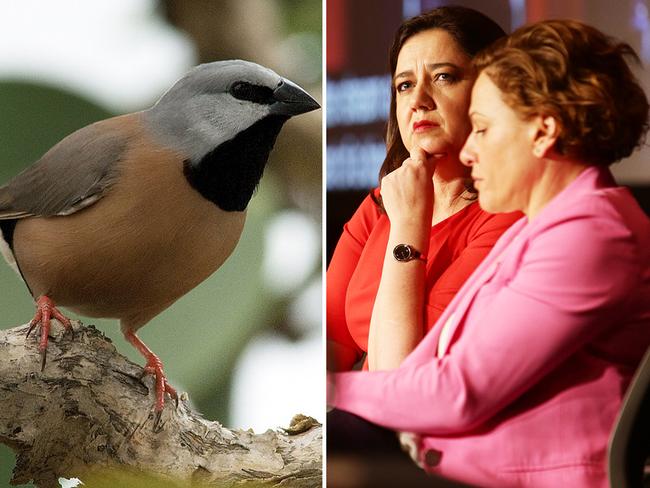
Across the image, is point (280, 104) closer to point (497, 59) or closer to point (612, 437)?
point (497, 59)

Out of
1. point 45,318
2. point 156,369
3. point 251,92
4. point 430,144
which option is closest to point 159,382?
point 156,369

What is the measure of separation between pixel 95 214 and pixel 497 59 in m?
0.82

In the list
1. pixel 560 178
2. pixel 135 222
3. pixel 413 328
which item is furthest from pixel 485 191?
pixel 135 222

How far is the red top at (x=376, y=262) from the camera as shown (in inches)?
62.6

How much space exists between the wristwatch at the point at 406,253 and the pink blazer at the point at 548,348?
132 mm

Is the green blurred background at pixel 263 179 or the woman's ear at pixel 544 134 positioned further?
the green blurred background at pixel 263 179

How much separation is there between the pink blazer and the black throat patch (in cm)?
53

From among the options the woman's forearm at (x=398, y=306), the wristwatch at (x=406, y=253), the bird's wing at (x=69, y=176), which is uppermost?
the bird's wing at (x=69, y=176)

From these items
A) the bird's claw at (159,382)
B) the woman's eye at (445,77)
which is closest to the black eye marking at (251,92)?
the woman's eye at (445,77)

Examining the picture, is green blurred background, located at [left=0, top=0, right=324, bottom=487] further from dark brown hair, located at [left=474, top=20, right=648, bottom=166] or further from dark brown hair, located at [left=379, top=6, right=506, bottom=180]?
dark brown hair, located at [left=474, top=20, right=648, bottom=166]

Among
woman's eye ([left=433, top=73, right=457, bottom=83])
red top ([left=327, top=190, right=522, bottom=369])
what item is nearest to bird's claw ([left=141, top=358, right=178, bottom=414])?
red top ([left=327, top=190, right=522, bottom=369])

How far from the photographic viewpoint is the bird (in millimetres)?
1765

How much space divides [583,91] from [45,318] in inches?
42.9

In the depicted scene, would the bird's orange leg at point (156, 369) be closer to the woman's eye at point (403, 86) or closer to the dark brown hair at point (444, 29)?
the dark brown hair at point (444, 29)
